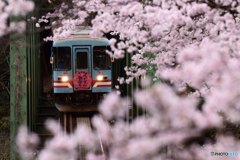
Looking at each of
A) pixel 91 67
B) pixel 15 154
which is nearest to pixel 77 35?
pixel 91 67

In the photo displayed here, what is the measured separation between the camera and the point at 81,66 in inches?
358

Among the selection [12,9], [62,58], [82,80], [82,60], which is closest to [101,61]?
[82,60]

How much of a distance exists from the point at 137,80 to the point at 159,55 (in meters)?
0.85

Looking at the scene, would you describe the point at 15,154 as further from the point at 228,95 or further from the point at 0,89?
the point at 0,89

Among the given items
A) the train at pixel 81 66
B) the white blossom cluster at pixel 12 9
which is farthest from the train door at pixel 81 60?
the white blossom cluster at pixel 12 9

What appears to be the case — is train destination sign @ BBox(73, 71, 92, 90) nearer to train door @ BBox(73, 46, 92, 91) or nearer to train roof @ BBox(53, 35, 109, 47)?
train door @ BBox(73, 46, 92, 91)

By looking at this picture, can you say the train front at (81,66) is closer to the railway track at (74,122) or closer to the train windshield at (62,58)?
the train windshield at (62,58)

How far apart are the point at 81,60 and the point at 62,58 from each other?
23.2 inches

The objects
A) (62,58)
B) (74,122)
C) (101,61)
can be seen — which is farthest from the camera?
(74,122)

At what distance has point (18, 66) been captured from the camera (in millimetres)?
5469

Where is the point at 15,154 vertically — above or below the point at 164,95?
below

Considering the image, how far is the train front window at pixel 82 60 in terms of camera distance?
358 inches

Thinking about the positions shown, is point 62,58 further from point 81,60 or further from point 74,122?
point 74,122

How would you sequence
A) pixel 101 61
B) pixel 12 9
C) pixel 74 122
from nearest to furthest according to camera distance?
pixel 12 9 < pixel 101 61 < pixel 74 122
